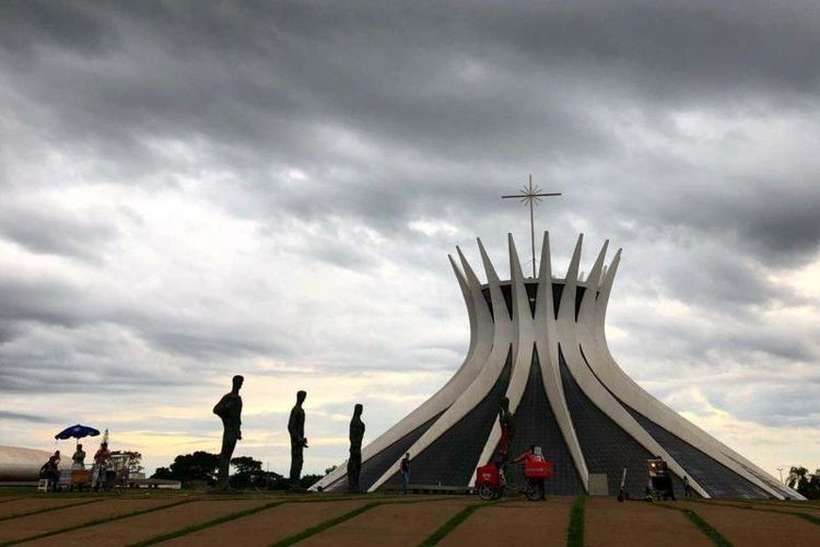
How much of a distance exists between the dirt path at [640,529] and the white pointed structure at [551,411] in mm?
18954

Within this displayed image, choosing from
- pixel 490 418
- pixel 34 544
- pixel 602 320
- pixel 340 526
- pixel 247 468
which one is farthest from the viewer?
pixel 247 468

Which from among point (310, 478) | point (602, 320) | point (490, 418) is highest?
point (602, 320)

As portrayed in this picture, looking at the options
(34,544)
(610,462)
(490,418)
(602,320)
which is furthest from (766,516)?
(602,320)

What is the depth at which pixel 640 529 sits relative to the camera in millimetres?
9719

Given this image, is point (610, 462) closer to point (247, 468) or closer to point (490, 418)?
point (490, 418)

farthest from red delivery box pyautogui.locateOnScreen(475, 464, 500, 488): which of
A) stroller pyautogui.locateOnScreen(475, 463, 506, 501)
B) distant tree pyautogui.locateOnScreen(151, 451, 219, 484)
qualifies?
distant tree pyautogui.locateOnScreen(151, 451, 219, 484)

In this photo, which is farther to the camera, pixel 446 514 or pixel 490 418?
pixel 490 418

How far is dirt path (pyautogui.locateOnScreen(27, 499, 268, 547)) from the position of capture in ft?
30.4

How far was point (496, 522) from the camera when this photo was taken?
33.6 ft

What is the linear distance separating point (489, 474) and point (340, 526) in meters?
6.62

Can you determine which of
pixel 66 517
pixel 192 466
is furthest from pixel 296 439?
pixel 192 466

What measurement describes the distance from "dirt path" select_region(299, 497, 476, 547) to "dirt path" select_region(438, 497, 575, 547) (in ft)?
1.39

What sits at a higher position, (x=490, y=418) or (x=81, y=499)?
(x=490, y=418)

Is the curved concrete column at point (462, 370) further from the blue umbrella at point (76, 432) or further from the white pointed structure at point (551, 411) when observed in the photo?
the blue umbrella at point (76, 432)
